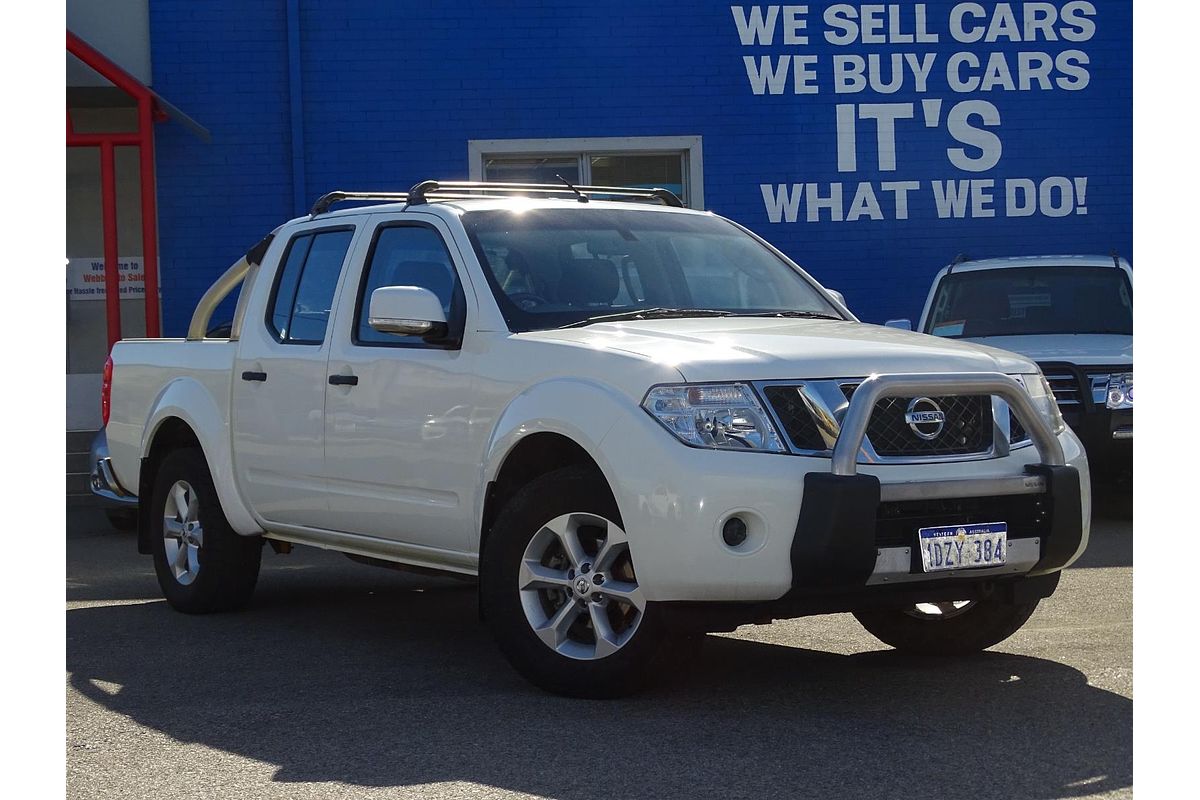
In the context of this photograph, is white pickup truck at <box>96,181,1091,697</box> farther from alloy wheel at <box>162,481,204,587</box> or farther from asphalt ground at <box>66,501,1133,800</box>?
asphalt ground at <box>66,501,1133,800</box>

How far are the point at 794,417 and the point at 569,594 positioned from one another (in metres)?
1.03

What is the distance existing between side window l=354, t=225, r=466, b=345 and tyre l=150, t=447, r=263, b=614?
156cm

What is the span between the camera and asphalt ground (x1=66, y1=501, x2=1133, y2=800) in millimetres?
4680

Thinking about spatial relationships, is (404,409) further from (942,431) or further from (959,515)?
(959,515)

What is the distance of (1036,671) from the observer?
20.0 ft

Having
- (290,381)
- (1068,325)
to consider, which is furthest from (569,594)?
(1068,325)

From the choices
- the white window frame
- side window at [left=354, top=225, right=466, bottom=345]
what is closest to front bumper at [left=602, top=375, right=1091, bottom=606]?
side window at [left=354, top=225, right=466, bottom=345]

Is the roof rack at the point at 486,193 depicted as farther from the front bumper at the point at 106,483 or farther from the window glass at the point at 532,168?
the window glass at the point at 532,168

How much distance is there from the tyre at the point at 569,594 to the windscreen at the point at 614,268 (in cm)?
83

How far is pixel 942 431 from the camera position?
5.53 m

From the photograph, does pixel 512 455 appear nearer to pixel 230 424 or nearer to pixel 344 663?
pixel 344 663

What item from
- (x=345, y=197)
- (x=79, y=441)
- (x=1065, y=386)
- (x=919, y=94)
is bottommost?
(x=79, y=441)

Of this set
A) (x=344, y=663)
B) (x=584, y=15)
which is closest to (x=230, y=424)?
(x=344, y=663)

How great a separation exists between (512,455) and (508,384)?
260 millimetres
